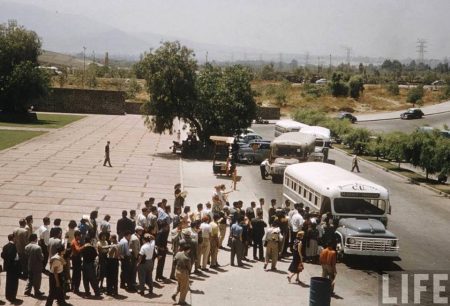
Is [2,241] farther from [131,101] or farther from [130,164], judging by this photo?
[131,101]

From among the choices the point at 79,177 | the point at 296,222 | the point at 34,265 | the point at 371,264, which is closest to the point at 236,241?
the point at 296,222

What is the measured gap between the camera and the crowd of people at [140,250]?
13.1m

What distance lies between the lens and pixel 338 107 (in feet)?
298

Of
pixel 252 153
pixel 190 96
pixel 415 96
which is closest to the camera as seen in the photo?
pixel 252 153

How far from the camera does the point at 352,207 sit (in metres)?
19.3

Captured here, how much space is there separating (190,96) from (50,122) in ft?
71.4

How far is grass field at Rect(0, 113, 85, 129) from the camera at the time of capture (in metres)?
53.1

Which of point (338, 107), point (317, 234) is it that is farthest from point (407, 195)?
point (338, 107)

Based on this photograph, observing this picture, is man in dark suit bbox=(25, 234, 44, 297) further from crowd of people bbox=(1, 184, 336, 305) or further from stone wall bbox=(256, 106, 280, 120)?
stone wall bbox=(256, 106, 280, 120)

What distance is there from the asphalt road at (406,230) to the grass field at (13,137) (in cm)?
1642

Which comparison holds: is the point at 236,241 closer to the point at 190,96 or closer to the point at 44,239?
the point at 44,239

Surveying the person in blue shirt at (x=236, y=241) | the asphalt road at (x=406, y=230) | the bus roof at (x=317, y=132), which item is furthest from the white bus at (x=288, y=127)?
the person in blue shirt at (x=236, y=241)

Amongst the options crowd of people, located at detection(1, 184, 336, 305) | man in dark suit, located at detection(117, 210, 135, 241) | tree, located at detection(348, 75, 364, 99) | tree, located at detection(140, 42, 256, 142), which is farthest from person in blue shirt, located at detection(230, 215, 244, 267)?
tree, located at detection(348, 75, 364, 99)

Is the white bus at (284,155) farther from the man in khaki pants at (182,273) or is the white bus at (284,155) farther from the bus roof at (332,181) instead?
the man in khaki pants at (182,273)
